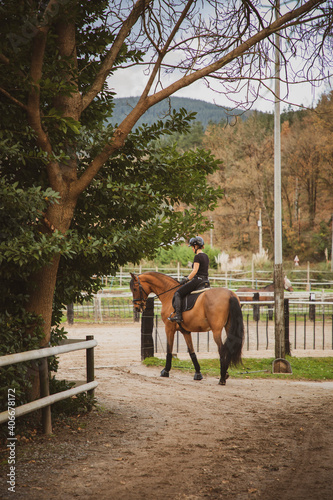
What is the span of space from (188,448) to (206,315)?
4786 millimetres

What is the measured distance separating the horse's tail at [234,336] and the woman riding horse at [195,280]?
751mm

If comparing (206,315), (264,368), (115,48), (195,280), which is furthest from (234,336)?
(115,48)

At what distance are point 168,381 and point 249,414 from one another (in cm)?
295

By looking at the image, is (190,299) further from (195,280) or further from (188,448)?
(188,448)

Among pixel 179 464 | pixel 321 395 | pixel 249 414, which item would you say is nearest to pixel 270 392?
pixel 321 395

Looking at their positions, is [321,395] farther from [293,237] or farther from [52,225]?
[293,237]

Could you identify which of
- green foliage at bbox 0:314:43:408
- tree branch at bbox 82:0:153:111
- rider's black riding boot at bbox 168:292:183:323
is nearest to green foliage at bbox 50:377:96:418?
green foliage at bbox 0:314:43:408

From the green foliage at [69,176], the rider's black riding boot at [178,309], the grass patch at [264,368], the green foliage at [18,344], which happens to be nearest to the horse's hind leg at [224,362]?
the grass patch at [264,368]

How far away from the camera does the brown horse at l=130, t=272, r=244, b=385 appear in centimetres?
980

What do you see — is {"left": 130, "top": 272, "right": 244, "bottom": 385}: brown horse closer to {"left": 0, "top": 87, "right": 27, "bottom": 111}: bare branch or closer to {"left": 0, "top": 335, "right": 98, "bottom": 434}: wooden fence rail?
{"left": 0, "top": 335, "right": 98, "bottom": 434}: wooden fence rail

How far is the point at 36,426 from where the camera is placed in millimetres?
6117

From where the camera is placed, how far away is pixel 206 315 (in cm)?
1023

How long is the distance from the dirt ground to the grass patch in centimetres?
164

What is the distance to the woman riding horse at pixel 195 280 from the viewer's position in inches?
399
